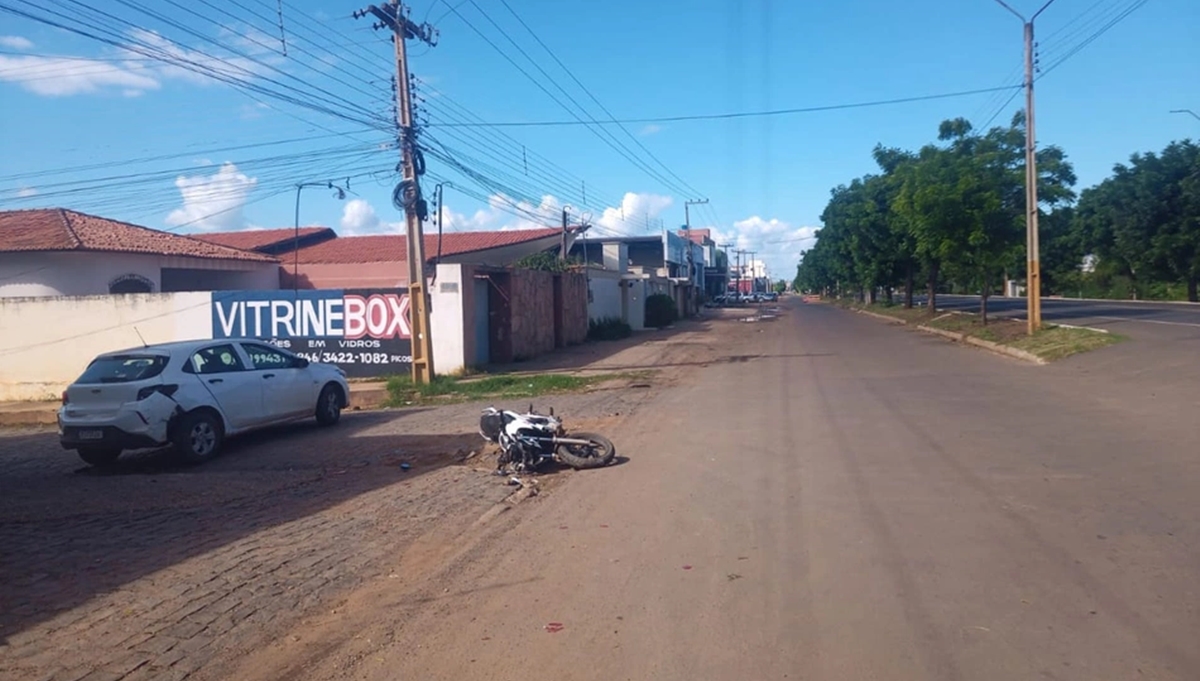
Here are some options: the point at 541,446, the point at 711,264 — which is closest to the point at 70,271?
the point at 541,446

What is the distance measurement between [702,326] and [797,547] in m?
45.1

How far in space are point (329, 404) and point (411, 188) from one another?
6656 mm

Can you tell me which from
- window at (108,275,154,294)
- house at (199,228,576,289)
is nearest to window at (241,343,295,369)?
window at (108,275,154,294)

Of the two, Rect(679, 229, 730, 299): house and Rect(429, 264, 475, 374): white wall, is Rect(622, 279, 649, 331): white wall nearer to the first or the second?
Rect(429, 264, 475, 374): white wall

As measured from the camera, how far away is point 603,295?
41.8 m

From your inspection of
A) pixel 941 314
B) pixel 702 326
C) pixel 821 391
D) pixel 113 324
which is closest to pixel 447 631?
pixel 821 391

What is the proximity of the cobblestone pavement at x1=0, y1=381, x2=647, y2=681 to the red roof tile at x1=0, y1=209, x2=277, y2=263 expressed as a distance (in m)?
18.2

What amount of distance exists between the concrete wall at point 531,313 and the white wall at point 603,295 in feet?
24.0

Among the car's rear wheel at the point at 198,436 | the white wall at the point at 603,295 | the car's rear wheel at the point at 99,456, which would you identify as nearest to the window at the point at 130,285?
the white wall at the point at 603,295

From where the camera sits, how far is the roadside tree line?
29750 millimetres

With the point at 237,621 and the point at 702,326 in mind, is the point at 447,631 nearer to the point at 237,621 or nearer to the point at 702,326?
the point at 237,621

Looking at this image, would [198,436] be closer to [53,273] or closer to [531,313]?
[531,313]

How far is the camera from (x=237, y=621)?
6.05m

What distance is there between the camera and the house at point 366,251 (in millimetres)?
41719
